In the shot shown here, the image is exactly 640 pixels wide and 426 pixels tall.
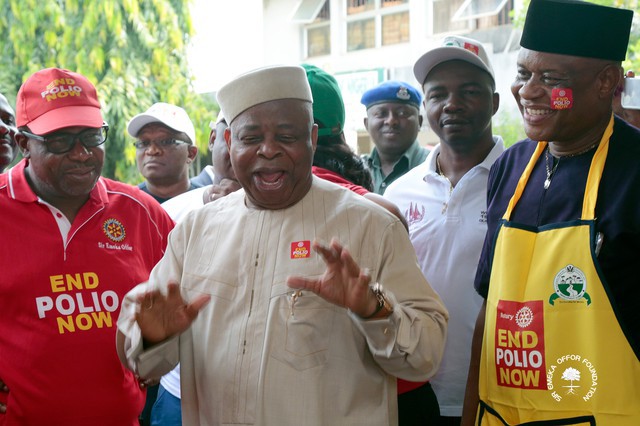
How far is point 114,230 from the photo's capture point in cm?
332

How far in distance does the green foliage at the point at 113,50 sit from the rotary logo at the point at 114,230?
6266 millimetres

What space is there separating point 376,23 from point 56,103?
1233 cm

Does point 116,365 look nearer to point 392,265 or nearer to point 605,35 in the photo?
point 392,265

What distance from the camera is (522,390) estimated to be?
2482mm

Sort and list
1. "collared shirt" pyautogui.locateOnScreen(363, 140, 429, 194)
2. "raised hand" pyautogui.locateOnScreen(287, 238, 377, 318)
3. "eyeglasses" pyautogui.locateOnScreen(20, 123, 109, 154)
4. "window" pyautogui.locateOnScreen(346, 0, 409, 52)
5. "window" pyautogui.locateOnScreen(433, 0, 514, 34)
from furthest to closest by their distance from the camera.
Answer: "window" pyautogui.locateOnScreen(346, 0, 409, 52) → "window" pyautogui.locateOnScreen(433, 0, 514, 34) → "collared shirt" pyautogui.locateOnScreen(363, 140, 429, 194) → "eyeglasses" pyautogui.locateOnScreen(20, 123, 109, 154) → "raised hand" pyautogui.locateOnScreen(287, 238, 377, 318)

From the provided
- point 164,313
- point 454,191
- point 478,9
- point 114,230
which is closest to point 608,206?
point 454,191

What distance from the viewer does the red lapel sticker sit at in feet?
8.09

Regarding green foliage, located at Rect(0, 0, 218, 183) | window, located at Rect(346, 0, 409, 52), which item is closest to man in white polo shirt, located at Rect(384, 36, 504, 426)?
green foliage, located at Rect(0, 0, 218, 183)

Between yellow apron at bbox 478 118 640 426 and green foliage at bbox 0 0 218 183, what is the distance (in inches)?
296

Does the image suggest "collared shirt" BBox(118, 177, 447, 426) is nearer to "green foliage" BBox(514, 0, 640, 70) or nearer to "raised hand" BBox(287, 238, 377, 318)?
"raised hand" BBox(287, 238, 377, 318)

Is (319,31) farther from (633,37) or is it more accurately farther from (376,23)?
(633,37)

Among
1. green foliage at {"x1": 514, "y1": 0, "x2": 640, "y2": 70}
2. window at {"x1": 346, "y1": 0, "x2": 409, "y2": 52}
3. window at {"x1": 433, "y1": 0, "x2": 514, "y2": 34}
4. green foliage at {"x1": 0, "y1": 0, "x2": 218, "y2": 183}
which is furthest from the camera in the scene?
window at {"x1": 346, "y1": 0, "x2": 409, "y2": 52}

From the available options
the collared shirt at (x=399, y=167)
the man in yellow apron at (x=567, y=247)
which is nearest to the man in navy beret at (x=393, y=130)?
the collared shirt at (x=399, y=167)

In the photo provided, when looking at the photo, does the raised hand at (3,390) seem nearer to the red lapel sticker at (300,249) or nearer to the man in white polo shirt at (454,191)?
the red lapel sticker at (300,249)
